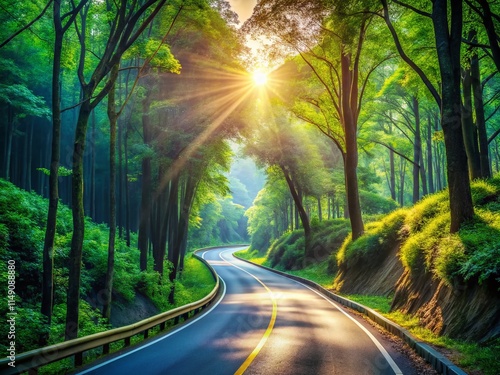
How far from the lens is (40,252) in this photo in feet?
41.6

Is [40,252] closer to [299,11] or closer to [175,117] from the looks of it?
[175,117]

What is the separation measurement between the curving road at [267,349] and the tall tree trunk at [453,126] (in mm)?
4268

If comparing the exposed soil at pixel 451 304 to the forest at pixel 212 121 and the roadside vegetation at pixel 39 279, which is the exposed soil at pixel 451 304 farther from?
the roadside vegetation at pixel 39 279

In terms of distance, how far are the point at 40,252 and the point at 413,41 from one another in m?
18.0

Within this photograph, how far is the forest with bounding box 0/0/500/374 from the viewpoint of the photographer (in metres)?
10.5

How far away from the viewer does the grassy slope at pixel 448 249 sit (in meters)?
6.76

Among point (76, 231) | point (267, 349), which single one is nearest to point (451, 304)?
point (267, 349)

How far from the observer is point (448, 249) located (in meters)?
9.27

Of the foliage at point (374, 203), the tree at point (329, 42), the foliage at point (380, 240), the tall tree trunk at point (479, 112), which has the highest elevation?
the tree at point (329, 42)

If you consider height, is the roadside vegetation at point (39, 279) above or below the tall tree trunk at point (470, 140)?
below

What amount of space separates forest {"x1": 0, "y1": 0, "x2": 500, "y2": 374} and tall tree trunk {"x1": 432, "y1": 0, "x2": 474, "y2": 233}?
0.14 feet

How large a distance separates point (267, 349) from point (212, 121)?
15.7 m

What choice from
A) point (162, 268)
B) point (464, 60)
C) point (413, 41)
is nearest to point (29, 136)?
point (162, 268)

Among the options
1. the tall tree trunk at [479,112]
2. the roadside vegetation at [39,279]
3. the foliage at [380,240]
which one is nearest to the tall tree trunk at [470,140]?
the tall tree trunk at [479,112]
